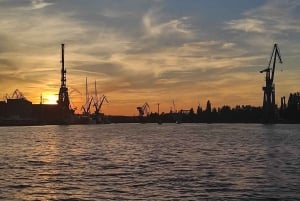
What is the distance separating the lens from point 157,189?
25312 millimetres

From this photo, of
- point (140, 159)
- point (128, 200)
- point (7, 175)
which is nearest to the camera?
point (128, 200)

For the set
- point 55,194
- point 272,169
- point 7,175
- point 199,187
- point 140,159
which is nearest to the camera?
point 55,194

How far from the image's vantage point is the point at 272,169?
1352 inches

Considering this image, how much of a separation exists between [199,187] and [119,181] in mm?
4680

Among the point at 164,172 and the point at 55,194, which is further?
the point at 164,172

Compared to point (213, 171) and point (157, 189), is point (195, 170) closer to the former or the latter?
point (213, 171)

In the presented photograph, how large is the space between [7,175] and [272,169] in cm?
1650

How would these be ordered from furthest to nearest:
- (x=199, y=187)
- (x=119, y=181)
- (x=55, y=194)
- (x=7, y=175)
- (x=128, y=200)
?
(x=7, y=175)
(x=119, y=181)
(x=199, y=187)
(x=55, y=194)
(x=128, y=200)

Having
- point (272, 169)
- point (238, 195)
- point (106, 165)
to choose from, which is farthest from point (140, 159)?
point (238, 195)

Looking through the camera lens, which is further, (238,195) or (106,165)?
(106,165)

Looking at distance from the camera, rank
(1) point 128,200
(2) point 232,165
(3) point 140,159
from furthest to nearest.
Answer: (3) point 140,159 < (2) point 232,165 < (1) point 128,200

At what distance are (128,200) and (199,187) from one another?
15.5 ft

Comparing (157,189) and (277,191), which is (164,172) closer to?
(157,189)

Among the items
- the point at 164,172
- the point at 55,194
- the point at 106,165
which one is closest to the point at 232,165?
the point at 164,172
